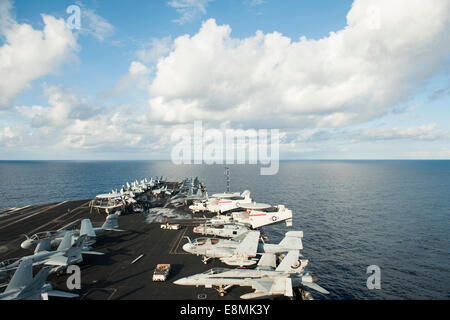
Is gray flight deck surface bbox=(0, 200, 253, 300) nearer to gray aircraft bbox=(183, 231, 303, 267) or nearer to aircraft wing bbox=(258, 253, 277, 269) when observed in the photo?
gray aircraft bbox=(183, 231, 303, 267)

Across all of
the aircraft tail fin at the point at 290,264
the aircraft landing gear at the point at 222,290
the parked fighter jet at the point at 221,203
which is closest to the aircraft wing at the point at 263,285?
the aircraft tail fin at the point at 290,264

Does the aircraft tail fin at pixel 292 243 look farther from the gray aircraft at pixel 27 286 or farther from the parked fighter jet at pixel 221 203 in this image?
the gray aircraft at pixel 27 286

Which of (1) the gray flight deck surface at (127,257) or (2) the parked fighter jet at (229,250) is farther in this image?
(2) the parked fighter jet at (229,250)

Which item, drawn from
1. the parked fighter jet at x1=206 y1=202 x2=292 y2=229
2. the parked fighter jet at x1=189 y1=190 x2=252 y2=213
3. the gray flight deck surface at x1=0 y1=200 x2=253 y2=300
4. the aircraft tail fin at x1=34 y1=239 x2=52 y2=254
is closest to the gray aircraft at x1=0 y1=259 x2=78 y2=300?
the gray flight deck surface at x1=0 y1=200 x2=253 y2=300
